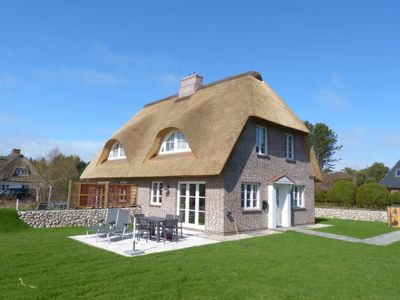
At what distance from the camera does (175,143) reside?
1727cm

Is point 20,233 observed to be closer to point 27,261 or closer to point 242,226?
point 27,261

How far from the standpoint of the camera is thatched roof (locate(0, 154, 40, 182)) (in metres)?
48.3

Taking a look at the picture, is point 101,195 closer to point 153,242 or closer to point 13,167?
point 153,242

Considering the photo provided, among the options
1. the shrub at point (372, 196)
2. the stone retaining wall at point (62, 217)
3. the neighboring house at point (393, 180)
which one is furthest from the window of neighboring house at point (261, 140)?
the neighboring house at point (393, 180)

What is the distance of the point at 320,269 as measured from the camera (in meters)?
8.36

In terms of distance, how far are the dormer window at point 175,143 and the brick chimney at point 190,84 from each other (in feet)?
15.5

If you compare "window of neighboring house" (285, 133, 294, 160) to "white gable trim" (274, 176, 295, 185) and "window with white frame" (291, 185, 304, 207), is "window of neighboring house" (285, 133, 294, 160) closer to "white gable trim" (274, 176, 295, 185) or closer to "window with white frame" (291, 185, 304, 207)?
"white gable trim" (274, 176, 295, 185)

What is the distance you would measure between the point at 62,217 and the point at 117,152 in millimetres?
7407

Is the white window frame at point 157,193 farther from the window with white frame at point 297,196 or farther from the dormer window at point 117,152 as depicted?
the window with white frame at point 297,196

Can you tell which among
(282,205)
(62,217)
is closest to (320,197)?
(282,205)

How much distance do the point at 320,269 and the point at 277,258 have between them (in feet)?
4.47

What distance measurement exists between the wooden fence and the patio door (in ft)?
13.1

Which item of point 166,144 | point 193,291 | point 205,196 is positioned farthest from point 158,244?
point 166,144

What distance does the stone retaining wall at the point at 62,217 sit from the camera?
47.6 ft
